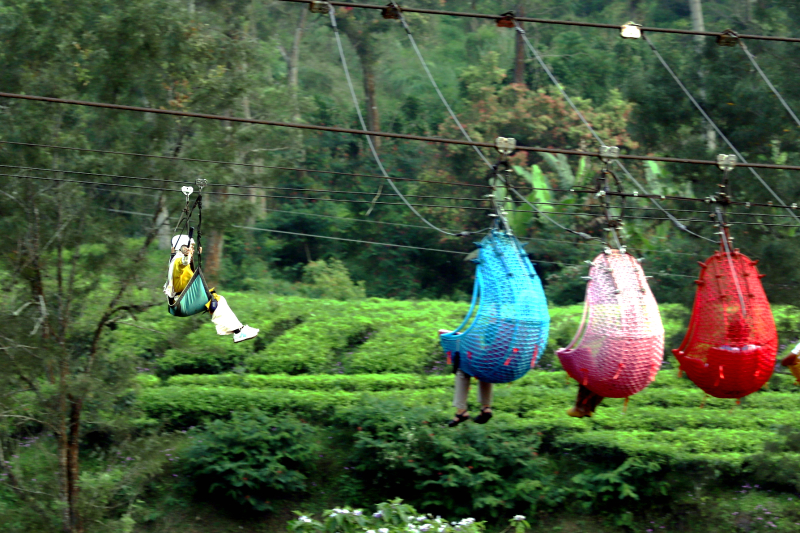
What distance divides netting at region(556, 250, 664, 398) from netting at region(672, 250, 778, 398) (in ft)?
1.11

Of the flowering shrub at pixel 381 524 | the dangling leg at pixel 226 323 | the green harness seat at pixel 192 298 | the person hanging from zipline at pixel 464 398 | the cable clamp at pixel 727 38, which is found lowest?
the flowering shrub at pixel 381 524

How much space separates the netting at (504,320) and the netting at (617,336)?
10.0 inches

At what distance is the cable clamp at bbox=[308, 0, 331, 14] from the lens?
22.7 ft

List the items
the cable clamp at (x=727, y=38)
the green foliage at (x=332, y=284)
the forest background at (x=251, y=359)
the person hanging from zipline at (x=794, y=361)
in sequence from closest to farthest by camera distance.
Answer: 1. the person hanging from zipline at (x=794, y=361)
2. the cable clamp at (x=727, y=38)
3. the forest background at (x=251, y=359)
4. the green foliage at (x=332, y=284)

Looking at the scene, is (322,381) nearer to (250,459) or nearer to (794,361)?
(250,459)

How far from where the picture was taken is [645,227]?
59.6ft

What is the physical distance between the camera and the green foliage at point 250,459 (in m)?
11.5

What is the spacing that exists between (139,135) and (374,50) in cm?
1576

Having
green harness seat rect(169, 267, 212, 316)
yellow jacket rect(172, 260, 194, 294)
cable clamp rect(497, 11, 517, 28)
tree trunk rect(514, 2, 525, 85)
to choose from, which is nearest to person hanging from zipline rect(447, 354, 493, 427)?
green harness seat rect(169, 267, 212, 316)

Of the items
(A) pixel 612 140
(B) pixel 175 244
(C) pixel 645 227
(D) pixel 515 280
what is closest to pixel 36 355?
(B) pixel 175 244

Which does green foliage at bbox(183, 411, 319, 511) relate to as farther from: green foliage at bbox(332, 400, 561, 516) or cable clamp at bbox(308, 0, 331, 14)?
cable clamp at bbox(308, 0, 331, 14)

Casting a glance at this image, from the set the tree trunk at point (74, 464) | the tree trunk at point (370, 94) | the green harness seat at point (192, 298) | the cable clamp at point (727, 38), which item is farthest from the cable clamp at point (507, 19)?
the tree trunk at point (370, 94)

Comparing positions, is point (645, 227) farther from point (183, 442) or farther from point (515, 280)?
point (515, 280)

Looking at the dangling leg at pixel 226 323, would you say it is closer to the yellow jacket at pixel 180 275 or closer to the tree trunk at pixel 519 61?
the yellow jacket at pixel 180 275
